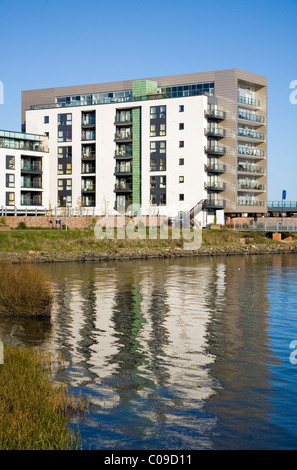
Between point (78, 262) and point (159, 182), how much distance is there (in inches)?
1666

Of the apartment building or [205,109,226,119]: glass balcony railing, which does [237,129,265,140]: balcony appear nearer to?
[205,109,226,119]: glass balcony railing

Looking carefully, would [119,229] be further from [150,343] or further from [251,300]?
[150,343]

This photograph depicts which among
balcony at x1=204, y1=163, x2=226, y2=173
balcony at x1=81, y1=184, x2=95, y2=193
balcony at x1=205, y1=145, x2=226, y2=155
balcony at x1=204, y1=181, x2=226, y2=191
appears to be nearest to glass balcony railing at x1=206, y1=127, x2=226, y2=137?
balcony at x1=205, y1=145, x2=226, y2=155

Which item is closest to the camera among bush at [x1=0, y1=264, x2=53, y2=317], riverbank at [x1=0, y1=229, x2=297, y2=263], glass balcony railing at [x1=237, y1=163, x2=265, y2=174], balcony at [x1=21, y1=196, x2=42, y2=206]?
bush at [x1=0, y1=264, x2=53, y2=317]

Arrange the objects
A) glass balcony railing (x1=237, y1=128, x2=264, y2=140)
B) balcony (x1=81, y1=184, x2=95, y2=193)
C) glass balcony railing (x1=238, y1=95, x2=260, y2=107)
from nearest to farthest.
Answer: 1. glass balcony railing (x1=238, y1=95, x2=260, y2=107)
2. balcony (x1=81, y1=184, x2=95, y2=193)
3. glass balcony railing (x1=237, y1=128, x2=264, y2=140)

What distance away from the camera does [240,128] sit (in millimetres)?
108750

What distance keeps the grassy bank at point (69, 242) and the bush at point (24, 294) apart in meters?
39.9

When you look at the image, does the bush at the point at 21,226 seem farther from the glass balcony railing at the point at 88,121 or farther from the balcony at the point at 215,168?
the balcony at the point at 215,168

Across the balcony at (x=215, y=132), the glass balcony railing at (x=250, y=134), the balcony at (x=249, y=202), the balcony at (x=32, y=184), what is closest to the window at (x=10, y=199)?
the balcony at (x=32, y=184)

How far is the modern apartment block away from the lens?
101 meters

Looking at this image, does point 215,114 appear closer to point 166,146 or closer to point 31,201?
point 166,146

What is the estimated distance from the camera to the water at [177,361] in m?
12.8

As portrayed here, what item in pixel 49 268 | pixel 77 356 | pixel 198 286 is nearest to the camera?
pixel 77 356

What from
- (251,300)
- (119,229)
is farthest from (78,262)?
(251,300)
